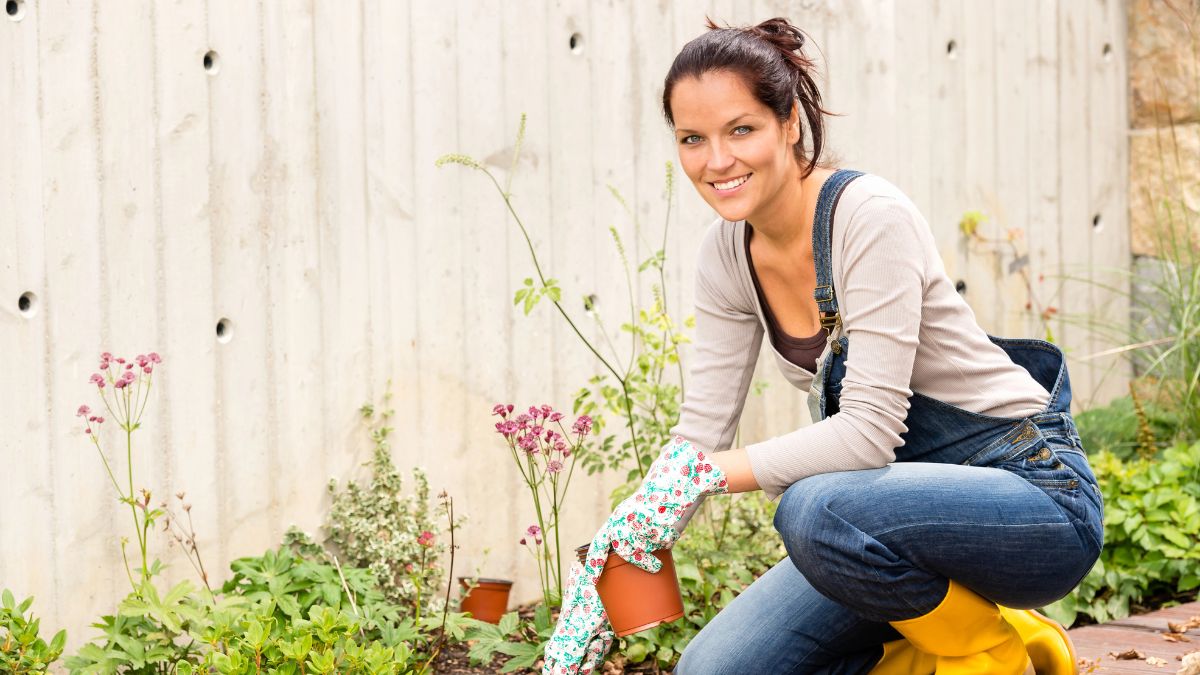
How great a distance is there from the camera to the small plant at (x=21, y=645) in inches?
92.2

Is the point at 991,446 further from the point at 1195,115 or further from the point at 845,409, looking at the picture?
the point at 1195,115

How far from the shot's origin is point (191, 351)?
287 centimetres

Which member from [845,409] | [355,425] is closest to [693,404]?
[845,409]

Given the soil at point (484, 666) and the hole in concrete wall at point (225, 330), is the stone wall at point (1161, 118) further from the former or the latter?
the hole in concrete wall at point (225, 330)

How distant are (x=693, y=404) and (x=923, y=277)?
19.0 inches

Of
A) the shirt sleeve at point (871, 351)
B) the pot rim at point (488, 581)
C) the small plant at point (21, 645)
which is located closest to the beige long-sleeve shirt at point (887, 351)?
the shirt sleeve at point (871, 351)

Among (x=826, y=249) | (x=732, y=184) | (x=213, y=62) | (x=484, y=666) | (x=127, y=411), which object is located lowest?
(x=484, y=666)

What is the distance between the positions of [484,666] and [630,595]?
0.89 m

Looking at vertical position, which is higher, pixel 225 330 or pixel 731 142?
pixel 731 142

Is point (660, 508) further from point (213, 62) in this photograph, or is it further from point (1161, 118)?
point (1161, 118)

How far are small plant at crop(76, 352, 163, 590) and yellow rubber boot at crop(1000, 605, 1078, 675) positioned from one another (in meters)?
1.61

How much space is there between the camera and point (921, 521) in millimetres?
1941

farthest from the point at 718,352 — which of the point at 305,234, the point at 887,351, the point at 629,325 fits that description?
the point at 305,234

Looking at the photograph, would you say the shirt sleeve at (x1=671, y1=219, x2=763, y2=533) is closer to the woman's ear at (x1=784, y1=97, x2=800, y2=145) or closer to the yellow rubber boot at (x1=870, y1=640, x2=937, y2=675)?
the woman's ear at (x1=784, y1=97, x2=800, y2=145)
